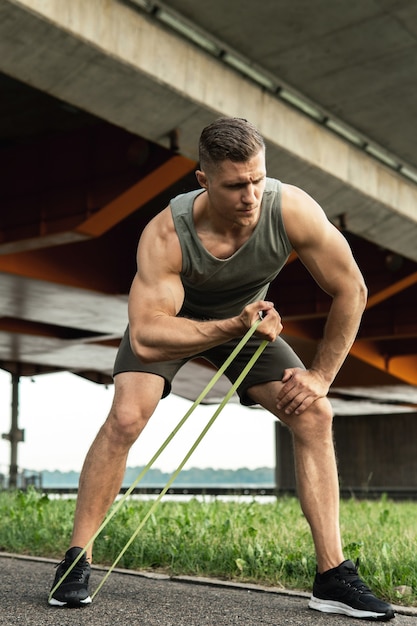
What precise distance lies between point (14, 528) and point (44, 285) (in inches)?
330

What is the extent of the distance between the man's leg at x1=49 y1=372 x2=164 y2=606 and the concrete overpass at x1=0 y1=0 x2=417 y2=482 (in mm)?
4782

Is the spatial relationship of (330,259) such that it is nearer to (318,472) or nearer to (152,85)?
(318,472)

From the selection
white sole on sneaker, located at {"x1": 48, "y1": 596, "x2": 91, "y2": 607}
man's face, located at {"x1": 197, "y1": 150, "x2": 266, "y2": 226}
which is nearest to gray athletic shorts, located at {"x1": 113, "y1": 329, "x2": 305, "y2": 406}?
man's face, located at {"x1": 197, "y1": 150, "x2": 266, "y2": 226}

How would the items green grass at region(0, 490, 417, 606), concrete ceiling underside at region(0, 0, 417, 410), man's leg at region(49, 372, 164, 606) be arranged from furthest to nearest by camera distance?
concrete ceiling underside at region(0, 0, 417, 410), green grass at region(0, 490, 417, 606), man's leg at region(49, 372, 164, 606)

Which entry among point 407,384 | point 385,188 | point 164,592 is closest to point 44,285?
point 385,188

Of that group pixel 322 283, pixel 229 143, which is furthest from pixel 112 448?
pixel 229 143

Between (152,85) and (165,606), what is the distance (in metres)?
6.43

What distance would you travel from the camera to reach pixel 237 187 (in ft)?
9.70

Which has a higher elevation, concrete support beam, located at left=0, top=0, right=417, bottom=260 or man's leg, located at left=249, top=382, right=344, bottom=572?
concrete support beam, located at left=0, top=0, right=417, bottom=260

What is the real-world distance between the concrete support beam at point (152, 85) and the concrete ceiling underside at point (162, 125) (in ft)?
0.06

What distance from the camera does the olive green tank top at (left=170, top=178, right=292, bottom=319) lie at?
127 inches

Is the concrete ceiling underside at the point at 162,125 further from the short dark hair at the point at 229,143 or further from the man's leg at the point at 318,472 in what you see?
the man's leg at the point at 318,472

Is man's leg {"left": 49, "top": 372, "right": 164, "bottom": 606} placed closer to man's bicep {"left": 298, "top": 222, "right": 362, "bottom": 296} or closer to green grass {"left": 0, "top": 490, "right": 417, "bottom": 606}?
man's bicep {"left": 298, "top": 222, "right": 362, "bottom": 296}

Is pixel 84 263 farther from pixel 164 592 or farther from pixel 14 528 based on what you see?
pixel 164 592
